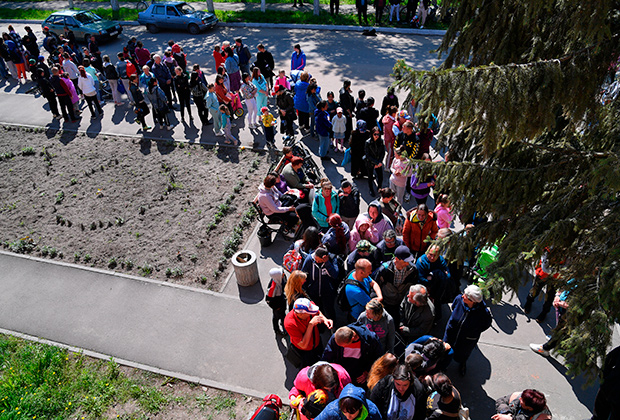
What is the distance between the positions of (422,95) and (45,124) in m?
15.0

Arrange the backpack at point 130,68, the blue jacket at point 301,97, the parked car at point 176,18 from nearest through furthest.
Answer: the blue jacket at point 301,97, the backpack at point 130,68, the parked car at point 176,18

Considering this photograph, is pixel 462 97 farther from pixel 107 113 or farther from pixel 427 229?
pixel 107 113

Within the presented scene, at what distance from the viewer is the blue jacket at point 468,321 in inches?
234

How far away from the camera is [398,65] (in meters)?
4.19

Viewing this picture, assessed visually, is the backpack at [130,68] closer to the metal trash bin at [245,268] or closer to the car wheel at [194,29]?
the car wheel at [194,29]

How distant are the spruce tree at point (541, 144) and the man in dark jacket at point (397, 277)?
1.37 m

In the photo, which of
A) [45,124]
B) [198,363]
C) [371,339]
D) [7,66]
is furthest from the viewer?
[7,66]

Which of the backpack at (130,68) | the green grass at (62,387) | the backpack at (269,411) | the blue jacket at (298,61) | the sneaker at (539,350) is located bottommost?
the green grass at (62,387)

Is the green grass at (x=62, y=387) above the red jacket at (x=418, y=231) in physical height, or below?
below

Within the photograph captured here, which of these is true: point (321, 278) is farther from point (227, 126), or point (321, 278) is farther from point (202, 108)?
point (202, 108)

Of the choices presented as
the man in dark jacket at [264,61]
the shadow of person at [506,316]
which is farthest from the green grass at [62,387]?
the man in dark jacket at [264,61]

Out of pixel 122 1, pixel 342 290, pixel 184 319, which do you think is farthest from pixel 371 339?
pixel 122 1

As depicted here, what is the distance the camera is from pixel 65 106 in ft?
48.3

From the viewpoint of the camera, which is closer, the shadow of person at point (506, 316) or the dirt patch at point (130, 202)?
the shadow of person at point (506, 316)
